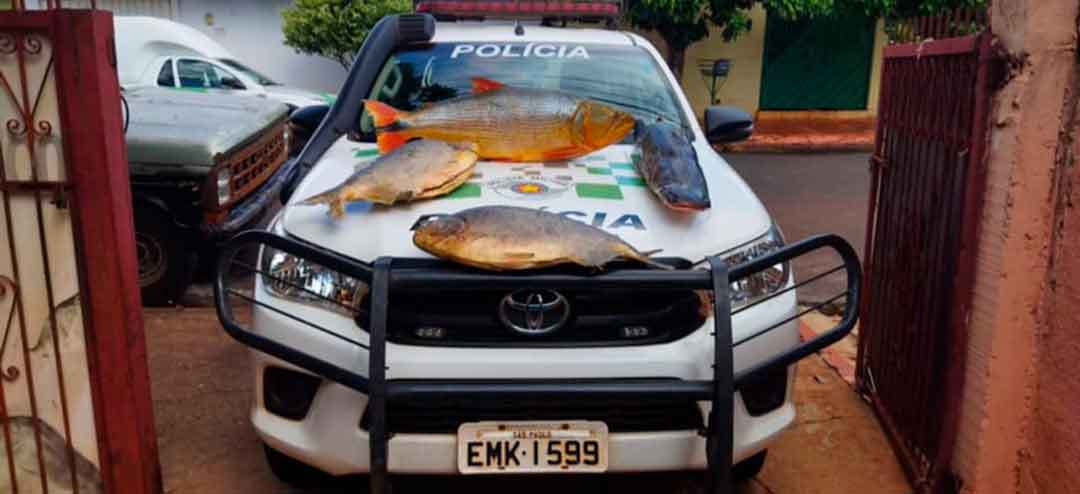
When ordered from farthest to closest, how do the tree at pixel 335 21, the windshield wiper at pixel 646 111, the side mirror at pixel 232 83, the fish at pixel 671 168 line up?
the tree at pixel 335 21 → the side mirror at pixel 232 83 → the windshield wiper at pixel 646 111 → the fish at pixel 671 168

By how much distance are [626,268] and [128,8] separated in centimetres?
1721

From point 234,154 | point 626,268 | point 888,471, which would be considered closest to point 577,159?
point 626,268

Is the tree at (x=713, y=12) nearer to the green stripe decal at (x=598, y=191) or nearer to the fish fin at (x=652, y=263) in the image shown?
the green stripe decal at (x=598, y=191)

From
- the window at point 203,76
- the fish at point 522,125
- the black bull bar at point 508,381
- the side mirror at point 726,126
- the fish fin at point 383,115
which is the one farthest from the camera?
the window at point 203,76

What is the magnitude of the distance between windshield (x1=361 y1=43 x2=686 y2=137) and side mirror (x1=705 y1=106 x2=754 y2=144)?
0.60 feet

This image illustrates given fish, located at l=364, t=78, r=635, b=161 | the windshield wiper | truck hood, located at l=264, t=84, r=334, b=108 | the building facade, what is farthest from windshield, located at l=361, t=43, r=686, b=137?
the building facade

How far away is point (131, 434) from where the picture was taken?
2.81m

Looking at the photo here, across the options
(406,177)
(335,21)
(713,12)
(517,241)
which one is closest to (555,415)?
(517,241)

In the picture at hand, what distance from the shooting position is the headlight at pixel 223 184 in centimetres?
514

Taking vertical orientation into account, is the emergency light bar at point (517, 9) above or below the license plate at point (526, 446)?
above

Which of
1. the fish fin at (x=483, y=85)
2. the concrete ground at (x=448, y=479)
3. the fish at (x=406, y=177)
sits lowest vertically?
the concrete ground at (x=448, y=479)

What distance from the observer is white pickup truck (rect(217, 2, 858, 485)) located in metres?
2.45

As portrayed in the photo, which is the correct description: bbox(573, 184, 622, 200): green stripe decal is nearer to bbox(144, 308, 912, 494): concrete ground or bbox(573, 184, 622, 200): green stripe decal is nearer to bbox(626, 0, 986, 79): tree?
bbox(144, 308, 912, 494): concrete ground

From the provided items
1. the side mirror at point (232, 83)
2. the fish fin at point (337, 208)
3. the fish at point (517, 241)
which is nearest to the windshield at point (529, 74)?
the fish fin at point (337, 208)
